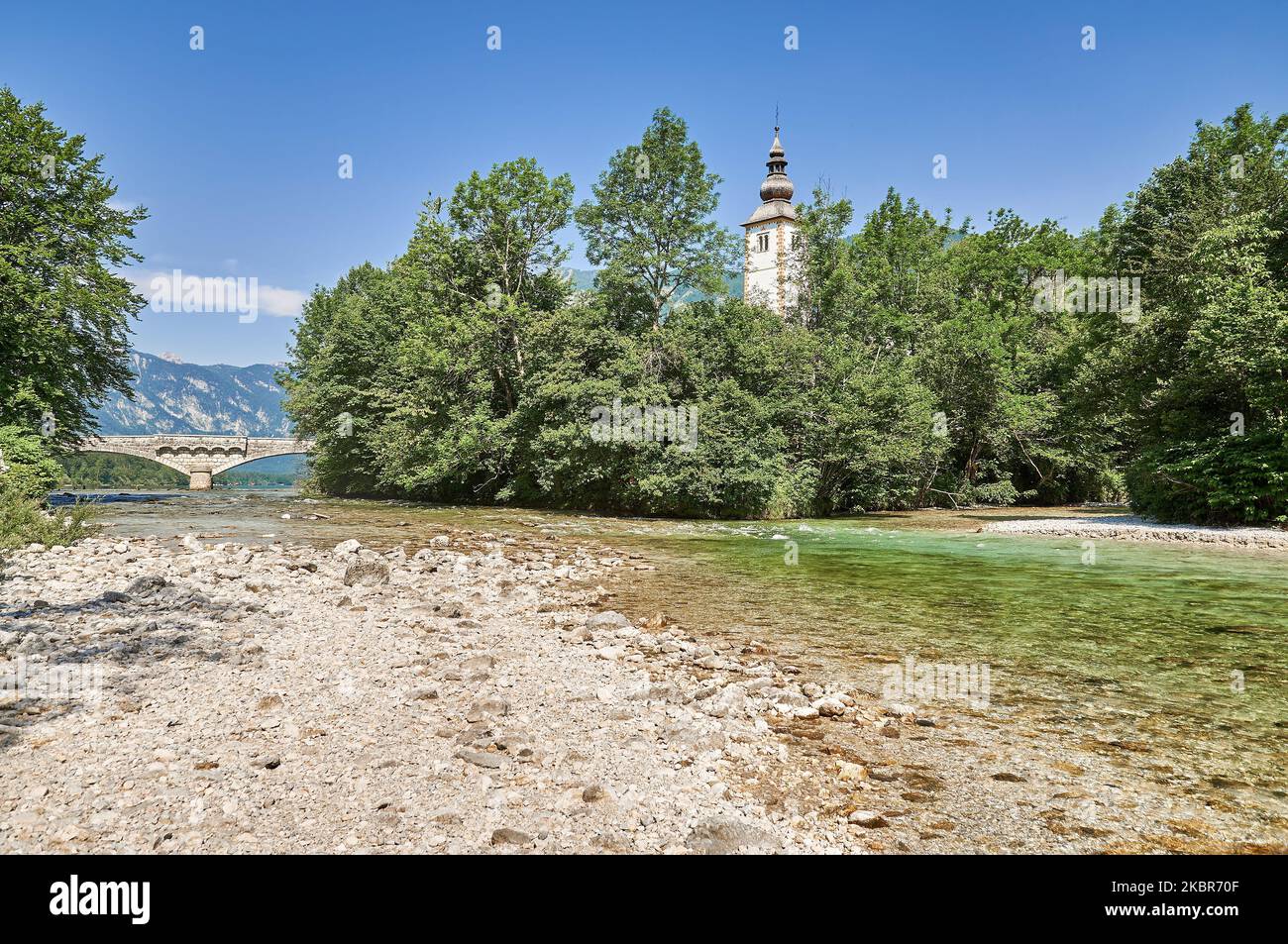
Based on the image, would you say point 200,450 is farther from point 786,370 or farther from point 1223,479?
Answer: point 1223,479

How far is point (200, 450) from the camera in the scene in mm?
82000

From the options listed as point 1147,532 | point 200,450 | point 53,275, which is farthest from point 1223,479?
point 200,450

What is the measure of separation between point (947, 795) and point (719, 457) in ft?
89.1

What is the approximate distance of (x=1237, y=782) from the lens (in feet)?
16.4

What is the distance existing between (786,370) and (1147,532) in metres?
18.7

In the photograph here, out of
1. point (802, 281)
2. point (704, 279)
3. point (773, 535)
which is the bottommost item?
point (773, 535)

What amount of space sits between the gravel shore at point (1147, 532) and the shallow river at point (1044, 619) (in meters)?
1.34

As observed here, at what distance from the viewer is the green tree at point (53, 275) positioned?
77.0ft

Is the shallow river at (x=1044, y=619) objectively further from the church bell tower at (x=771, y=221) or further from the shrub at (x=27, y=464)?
the church bell tower at (x=771, y=221)

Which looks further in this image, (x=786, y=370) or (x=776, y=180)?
(x=776, y=180)

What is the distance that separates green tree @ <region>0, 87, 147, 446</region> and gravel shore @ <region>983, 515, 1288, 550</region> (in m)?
38.6
